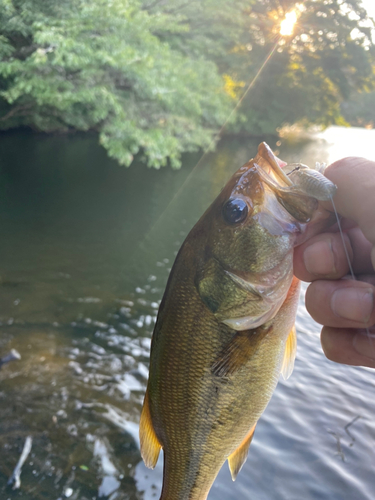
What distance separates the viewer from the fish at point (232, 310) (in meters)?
1.64

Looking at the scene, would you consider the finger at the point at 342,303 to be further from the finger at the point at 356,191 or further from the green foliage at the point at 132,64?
the green foliage at the point at 132,64

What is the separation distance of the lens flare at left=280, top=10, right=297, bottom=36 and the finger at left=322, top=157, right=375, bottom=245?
3703 cm

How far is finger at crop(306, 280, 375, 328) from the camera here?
152 cm

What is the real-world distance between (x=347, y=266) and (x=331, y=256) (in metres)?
0.12

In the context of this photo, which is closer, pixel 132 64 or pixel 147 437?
pixel 147 437

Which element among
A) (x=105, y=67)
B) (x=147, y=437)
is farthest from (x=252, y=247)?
(x=105, y=67)

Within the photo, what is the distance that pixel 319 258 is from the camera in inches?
60.4

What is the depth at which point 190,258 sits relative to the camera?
68.7 inches

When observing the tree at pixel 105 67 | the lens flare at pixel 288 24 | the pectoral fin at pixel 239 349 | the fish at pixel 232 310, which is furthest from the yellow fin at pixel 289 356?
the lens flare at pixel 288 24

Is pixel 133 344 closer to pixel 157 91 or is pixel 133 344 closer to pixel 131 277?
pixel 131 277

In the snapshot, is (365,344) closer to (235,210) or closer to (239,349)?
(239,349)

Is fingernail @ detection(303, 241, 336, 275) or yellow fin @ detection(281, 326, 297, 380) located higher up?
fingernail @ detection(303, 241, 336, 275)

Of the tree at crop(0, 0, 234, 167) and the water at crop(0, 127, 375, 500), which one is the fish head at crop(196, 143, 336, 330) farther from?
the tree at crop(0, 0, 234, 167)

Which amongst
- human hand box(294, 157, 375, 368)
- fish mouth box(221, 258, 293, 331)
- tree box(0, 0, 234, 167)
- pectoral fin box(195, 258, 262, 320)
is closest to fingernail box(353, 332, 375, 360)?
human hand box(294, 157, 375, 368)
